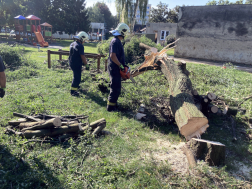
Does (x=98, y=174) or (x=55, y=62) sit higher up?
(x=55, y=62)

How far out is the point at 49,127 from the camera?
11.4ft

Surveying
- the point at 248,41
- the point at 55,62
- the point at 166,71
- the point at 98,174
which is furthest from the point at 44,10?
the point at 98,174

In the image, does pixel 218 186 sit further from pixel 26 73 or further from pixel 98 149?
pixel 26 73

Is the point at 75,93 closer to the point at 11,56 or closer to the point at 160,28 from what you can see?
the point at 11,56

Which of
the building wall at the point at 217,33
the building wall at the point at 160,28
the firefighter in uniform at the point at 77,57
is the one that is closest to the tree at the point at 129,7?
the building wall at the point at 160,28

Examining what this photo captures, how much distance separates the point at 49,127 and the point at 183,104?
2710 millimetres

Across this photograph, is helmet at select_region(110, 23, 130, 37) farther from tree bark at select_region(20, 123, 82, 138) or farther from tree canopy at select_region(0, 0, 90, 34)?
tree canopy at select_region(0, 0, 90, 34)

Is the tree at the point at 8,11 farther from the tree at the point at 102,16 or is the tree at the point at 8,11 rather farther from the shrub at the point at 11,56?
the tree at the point at 102,16

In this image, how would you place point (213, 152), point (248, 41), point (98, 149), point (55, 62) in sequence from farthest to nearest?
point (248, 41) → point (55, 62) → point (98, 149) → point (213, 152)

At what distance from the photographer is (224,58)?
46.3ft

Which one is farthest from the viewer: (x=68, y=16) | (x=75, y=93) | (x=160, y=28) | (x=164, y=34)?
(x=68, y=16)

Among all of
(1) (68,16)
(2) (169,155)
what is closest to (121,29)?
(2) (169,155)

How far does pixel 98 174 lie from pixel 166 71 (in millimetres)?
3544

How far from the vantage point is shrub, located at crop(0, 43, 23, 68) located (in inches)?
350
